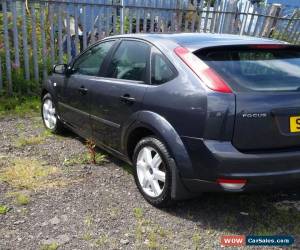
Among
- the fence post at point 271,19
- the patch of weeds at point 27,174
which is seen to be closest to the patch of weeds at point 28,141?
the patch of weeds at point 27,174

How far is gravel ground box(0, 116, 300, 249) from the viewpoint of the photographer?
3.44m

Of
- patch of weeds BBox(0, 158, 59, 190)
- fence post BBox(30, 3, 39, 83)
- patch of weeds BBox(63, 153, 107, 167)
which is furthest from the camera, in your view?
fence post BBox(30, 3, 39, 83)

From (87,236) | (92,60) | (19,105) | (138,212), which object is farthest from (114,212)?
(19,105)

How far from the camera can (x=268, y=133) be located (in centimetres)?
336

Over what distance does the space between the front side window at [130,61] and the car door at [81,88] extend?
10.9 inches

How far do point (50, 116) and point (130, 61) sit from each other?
229 cm

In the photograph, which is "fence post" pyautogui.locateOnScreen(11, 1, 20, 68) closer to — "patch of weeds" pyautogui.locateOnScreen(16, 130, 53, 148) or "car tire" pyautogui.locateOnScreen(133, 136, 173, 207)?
"patch of weeds" pyautogui.locateOnScreen(16, 130, 53, 148)

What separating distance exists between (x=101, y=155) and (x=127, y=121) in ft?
4.03

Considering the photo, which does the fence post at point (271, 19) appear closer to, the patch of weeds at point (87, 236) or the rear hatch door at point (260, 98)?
the rear hatch door at point (260, 98)

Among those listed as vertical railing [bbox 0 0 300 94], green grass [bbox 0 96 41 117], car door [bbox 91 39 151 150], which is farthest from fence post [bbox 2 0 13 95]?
car door [bbox 91 39 151 150]

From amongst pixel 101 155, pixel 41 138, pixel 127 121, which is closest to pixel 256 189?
pixel 127 121

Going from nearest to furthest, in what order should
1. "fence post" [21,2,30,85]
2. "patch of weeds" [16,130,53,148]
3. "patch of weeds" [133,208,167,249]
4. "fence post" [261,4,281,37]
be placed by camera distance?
1. "patch of weeds" [133,208,167,249]
2. "patch of weeds" [16,130,53,148]
3. "fence post" [21,2,30,85]
4. "fence post" [261,4,281,37]

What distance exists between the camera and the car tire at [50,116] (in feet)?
20.1

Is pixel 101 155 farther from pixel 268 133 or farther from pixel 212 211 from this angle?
pixel 268 133
